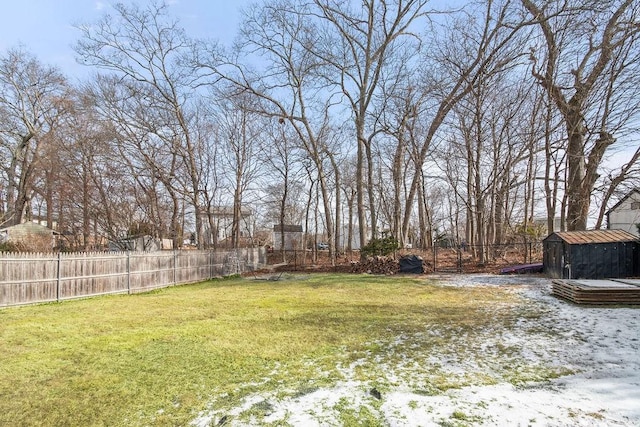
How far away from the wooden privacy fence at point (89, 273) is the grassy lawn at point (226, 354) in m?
0.90

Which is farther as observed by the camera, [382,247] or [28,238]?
[28,238]

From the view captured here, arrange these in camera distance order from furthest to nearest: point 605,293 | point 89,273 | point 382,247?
point 382,247
point 89,273
point 605,293

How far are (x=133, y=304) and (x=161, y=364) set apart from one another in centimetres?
583

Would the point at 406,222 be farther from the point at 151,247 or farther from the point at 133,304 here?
the point at 151,247

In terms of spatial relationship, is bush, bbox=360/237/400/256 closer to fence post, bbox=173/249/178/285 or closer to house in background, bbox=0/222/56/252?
fence post, bbox=173/249/178/285

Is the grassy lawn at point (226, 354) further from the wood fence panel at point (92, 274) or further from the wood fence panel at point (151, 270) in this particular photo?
the wood fence panel at point (151, 270)

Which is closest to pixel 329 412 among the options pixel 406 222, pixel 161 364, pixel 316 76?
pixel 161 364

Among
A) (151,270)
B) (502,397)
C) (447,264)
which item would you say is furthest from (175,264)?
(502,397)

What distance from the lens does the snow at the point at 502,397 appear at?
10.4ft

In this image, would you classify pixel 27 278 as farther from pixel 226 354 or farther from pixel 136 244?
pixel 136 244

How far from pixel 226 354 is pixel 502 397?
3442 millimetres

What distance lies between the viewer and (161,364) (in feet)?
15.6

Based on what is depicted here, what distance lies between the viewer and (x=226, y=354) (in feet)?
16.9

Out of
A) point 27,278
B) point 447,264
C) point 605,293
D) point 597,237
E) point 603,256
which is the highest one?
point 597,237
